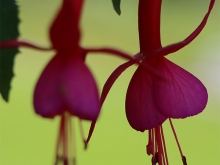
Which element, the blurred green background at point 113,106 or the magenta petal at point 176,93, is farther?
the blurred green background at point 113,106

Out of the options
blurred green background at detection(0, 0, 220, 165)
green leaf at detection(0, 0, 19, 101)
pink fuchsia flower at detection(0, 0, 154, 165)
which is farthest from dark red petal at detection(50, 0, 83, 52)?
blurred green background at detection(0, 0, 220, 165)

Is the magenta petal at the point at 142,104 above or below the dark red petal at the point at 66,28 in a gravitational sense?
below

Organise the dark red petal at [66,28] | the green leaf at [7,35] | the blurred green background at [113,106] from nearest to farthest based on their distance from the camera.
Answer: the dark red petal at [66,28] < the green leaf at [7,35] < the blurred green background at [113,106]

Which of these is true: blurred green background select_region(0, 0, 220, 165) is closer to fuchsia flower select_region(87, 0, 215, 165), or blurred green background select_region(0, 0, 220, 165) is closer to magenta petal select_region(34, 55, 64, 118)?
fuchsia flower select_region(87, 0, 215, 165)

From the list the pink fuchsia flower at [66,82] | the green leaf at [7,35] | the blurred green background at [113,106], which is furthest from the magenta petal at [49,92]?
the blurred green background at [113,106]

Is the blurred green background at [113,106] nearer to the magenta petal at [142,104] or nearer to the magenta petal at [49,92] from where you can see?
the magenta petal at [142,104]

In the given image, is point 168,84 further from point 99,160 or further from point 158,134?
point 99,160

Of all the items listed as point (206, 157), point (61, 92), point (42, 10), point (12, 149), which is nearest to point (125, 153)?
point (206, 157)

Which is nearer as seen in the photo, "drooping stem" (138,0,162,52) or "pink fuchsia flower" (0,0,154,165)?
"pink fuchsia flower" (0,0,154,165)
